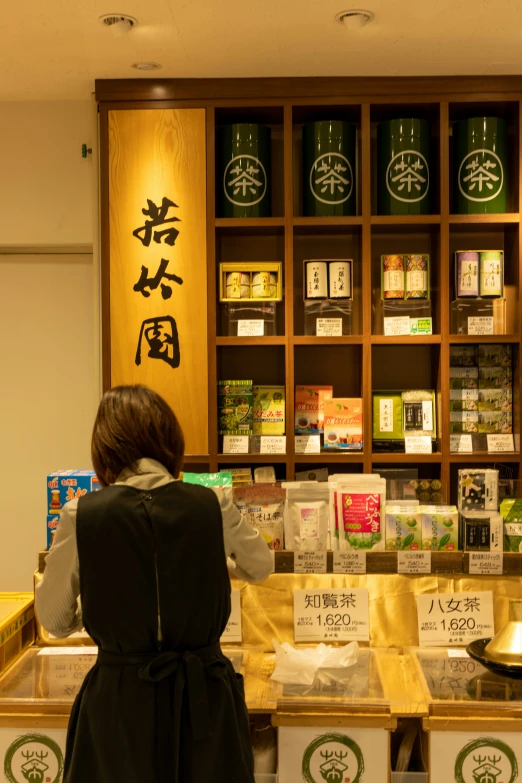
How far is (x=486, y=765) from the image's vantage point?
196 cm

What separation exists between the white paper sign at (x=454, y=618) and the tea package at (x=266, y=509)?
0.44 meters

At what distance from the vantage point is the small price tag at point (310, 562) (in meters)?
2.28

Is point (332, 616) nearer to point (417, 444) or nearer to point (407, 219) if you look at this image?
point (417, 444)

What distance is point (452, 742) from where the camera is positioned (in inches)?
77.2

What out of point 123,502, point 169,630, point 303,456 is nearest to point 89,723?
point 169,630

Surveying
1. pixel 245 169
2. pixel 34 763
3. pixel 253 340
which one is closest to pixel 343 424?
pixel 253 340

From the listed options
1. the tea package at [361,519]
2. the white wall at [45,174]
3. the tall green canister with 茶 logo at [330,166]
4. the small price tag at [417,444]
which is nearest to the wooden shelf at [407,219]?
the tall green canister with 茶 logo at [330,166]

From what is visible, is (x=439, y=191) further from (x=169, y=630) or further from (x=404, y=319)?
(x=169, y=630)

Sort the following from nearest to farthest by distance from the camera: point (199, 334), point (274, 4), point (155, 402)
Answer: point (155, 402), point (274, 4), point (199, 334)

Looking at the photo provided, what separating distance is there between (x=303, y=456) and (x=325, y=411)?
0.72 feet

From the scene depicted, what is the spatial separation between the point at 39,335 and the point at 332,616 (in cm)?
243

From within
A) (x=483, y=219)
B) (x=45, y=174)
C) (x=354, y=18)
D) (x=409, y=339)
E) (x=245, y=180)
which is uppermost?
(x=354, y=18)

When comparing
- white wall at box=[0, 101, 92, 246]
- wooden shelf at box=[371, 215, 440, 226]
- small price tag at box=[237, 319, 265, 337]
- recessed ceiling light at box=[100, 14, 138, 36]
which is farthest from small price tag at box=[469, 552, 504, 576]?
white wall at box=[0, 101, 92, 246]

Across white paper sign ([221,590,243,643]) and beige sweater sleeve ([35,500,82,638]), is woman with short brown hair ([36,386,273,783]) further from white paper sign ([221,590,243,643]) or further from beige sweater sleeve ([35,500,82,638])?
white paper sign ([221,590,243,643])
